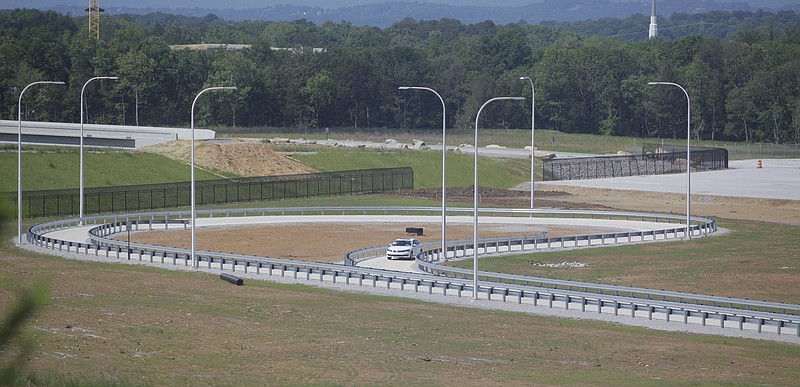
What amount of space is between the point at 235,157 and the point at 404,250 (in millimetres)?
54570

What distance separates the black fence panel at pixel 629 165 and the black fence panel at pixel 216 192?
598 inches

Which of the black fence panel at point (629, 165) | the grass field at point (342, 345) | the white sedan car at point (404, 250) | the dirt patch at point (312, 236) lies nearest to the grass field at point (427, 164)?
the black fence panel at point (629, 165)

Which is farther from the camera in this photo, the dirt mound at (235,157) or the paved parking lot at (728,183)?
the dirt mound at (235,157)

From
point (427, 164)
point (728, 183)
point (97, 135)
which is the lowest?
point (728, 183)

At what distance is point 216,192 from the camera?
94562mm

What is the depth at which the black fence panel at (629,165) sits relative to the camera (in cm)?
11412

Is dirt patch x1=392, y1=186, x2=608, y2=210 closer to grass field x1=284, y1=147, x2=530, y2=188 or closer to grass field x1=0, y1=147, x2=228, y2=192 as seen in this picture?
grass field x1=284, y1=147, x2=530, y2=188

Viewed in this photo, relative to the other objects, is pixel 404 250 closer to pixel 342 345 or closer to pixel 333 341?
pixel 333 341

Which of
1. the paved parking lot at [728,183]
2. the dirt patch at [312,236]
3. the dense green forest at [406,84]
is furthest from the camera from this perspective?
the dense green forest at [406,84]

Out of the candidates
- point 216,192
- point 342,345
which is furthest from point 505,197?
point 342,345

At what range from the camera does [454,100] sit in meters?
186

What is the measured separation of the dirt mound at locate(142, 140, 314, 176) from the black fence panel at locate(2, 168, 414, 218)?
5.98 metres

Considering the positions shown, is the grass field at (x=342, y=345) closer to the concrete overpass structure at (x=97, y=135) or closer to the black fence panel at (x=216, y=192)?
the black fence panel at (x=216, y=192)

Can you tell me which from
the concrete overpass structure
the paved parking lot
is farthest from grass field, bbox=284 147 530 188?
the concrete overpass structure
